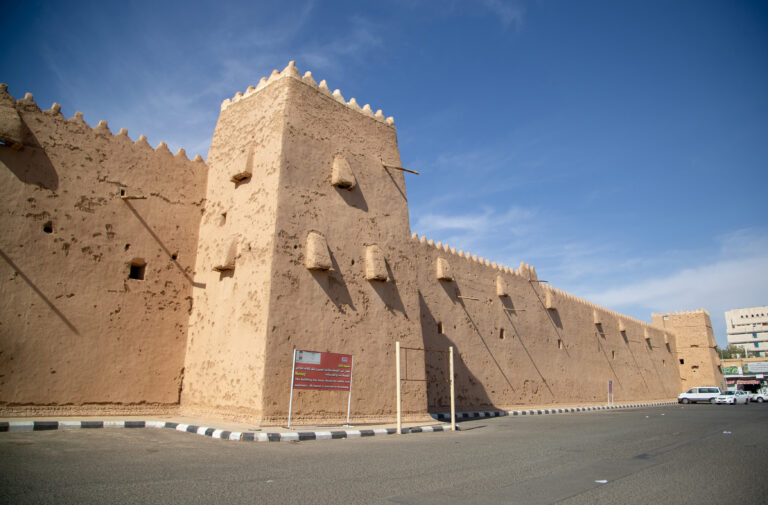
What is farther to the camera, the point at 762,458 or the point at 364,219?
the point at 364,219

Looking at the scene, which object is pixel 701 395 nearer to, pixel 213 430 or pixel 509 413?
pixel 509 413

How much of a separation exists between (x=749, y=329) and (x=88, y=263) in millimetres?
110919

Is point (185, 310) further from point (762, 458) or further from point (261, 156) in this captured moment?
point (762, 458)

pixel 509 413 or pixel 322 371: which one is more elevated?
pixel 322 371

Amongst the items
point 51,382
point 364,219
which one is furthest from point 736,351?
point 51,382

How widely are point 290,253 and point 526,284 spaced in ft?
44.5

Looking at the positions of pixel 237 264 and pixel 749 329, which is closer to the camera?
pixel 237 264

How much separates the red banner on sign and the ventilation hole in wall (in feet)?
14.8

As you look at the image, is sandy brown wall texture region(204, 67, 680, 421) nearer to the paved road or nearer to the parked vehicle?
the paved road

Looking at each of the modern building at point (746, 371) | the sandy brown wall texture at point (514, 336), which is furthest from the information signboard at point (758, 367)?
the sandy brown wall texture at point (514, 336)

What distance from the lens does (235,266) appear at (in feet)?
36.6

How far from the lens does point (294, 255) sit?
10.7 metres

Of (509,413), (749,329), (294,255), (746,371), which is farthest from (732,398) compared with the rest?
(749,329)

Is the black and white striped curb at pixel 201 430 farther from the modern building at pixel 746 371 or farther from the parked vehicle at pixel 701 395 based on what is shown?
the modern building at pixel 746 371
